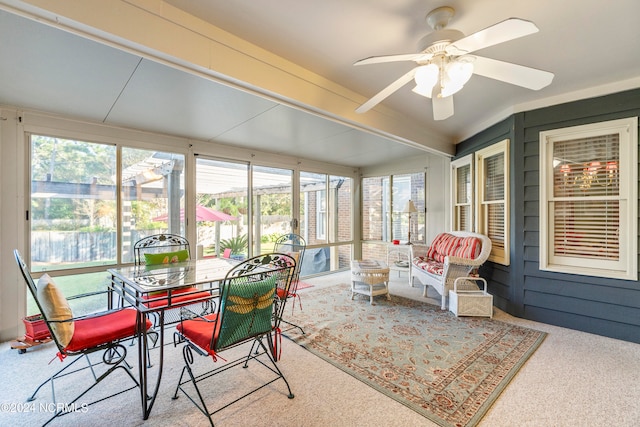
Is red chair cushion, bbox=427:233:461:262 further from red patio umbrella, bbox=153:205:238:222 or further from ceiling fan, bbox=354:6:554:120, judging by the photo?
red patio umbrella, bbox=153:205:238:222

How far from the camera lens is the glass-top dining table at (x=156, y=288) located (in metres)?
1.76

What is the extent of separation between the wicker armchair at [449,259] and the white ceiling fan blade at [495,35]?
2.45 m

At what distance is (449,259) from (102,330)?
342 centimetres

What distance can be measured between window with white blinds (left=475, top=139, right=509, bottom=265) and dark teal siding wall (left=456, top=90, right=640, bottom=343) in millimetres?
106

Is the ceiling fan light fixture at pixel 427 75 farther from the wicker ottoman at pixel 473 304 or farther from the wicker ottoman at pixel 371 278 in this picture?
the wicker ottoman at pixel 371 278

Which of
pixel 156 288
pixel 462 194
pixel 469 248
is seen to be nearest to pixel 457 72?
pixel 156 288

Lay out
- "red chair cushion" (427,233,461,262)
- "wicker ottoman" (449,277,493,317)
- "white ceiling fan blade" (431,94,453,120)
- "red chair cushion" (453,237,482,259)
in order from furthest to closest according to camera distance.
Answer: "red chair cushion" (427,233,461,262)
"red chair cushion" (453,237,482,259)
"wicker ottoman" (449,277,493,317)
"white ceiling fan blade" (431,94,453,120)

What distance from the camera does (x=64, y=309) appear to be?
1677 mm

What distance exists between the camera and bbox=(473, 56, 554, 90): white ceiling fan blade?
168 cm

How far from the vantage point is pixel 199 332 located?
1.80 metres

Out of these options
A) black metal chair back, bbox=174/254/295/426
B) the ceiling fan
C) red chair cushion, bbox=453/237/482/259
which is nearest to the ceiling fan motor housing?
the ceiling fan

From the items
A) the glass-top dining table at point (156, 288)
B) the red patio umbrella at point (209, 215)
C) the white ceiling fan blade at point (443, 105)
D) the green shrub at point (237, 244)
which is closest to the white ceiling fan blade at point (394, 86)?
the white ceiling fan blade at point (443, 105)

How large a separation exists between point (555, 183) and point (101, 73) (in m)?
4.56

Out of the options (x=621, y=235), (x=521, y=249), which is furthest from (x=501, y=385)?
(x=621, y=235)
